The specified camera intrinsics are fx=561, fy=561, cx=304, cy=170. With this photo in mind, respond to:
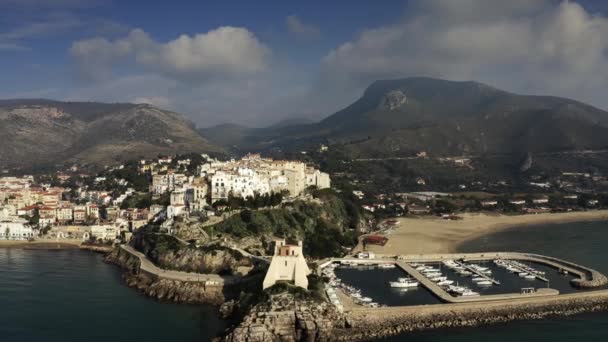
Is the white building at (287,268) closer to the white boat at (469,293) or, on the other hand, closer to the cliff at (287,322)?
the cliff at (287,322)

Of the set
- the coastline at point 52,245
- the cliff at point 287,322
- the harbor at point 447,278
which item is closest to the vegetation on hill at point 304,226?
the harbor at point 447,278

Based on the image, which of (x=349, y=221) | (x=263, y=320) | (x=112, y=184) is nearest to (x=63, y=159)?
(x=112, y=184)

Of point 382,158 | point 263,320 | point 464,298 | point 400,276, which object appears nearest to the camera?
point 263,320

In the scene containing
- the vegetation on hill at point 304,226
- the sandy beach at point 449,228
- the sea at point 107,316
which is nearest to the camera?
the sea at point 107,316

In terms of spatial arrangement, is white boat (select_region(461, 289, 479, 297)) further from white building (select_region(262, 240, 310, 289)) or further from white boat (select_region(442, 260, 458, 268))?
white building (select_region(262, 240, 310, 289))

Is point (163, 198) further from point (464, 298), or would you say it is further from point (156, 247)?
point (464, 298)

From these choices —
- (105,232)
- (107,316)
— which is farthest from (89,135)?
(107,316)
